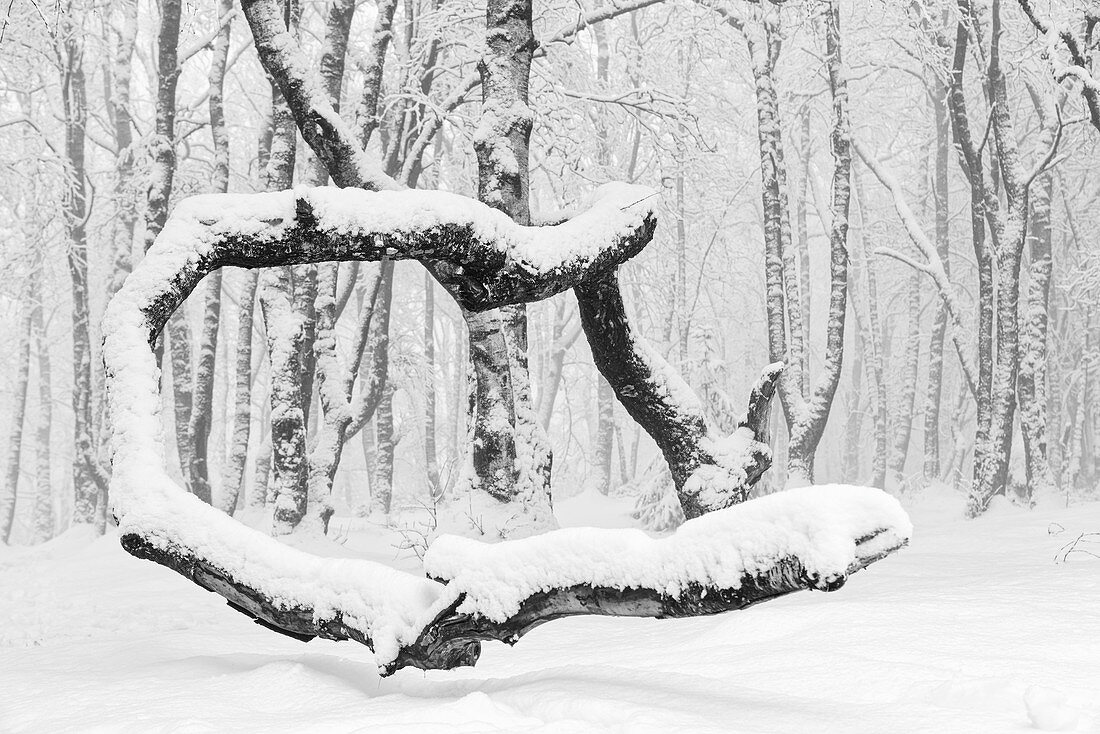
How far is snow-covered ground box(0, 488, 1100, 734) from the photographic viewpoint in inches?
75.9

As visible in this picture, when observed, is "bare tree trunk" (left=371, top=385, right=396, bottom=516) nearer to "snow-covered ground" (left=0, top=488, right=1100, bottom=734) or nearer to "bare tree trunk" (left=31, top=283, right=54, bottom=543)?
"bare tree trunk" (left=31, top=283, right=54, bottom=543)

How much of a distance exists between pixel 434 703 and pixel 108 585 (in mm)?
6086

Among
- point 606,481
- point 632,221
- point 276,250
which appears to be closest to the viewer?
point 276,250

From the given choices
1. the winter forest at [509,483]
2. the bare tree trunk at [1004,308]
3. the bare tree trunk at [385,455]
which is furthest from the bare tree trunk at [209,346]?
the bare tree trunk at [1004,308]

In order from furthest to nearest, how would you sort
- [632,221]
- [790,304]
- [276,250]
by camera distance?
[790,304], [632,221], [276,250]

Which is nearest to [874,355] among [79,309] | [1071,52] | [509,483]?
[1071,52]

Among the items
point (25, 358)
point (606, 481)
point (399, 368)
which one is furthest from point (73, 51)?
point (606, 481)

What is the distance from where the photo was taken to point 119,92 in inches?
554

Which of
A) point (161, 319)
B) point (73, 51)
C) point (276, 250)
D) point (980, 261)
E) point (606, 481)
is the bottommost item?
point (606, 481)

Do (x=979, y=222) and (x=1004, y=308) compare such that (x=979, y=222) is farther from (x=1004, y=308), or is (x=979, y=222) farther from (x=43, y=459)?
(x=43, y=459)

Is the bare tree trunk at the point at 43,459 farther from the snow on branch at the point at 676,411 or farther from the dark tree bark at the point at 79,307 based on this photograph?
the snow on branch at the point at 676,411

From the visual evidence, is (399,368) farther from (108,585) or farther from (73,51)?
(108,585)

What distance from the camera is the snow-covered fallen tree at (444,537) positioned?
165 centimetres

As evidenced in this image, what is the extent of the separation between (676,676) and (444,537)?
755mm
